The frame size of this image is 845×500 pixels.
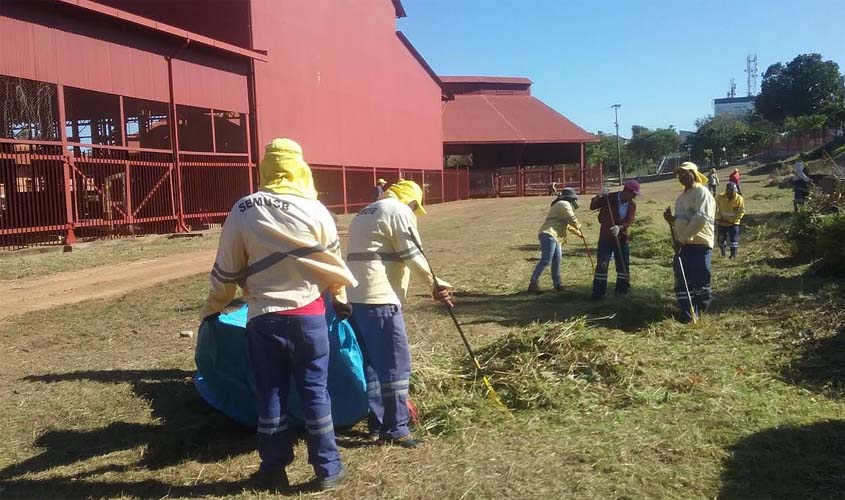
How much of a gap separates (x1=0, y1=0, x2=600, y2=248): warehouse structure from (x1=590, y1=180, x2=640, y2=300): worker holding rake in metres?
12.4

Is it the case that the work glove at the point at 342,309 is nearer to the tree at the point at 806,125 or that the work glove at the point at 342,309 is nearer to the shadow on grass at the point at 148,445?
the shadow on grass at the point at 148,445

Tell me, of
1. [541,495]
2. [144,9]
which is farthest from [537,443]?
[144,9]

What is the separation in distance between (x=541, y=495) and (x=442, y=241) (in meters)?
14.9

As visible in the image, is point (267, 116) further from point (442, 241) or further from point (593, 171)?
point (593, 171)

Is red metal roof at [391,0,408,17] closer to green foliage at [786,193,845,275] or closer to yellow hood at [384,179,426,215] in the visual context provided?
green foliage at [786,193,845,275]

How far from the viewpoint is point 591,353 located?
5.93 metres

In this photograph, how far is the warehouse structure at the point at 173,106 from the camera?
16062 mm

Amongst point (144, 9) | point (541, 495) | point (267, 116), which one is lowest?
point (541, 495)

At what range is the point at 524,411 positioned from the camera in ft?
16.9

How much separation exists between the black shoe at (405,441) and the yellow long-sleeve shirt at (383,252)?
2.88 ft

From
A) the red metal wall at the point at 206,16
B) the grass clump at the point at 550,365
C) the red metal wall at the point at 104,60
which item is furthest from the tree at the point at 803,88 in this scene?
the grass clump at the point at 550,365

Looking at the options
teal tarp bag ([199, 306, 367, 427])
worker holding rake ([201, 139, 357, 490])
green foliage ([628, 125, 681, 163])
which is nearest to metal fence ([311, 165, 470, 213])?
teal tarp bag ([199, 306, 367, 427])

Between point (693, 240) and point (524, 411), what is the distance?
3.65 m

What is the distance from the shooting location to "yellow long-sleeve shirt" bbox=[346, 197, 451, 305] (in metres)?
4.59
